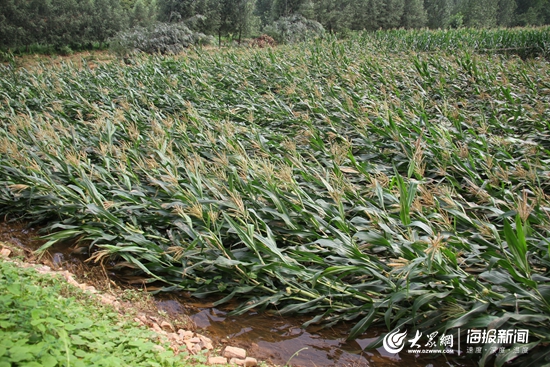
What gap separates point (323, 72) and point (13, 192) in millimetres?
6963

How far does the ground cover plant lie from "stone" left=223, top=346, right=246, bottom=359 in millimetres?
481

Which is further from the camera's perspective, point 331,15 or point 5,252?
point 331,15

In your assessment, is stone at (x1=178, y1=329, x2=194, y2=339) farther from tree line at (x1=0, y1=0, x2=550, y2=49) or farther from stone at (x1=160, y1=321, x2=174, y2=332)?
tree line at (x1=0, y1=0, x2=550, y2=49)

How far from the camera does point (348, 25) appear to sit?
26.1m

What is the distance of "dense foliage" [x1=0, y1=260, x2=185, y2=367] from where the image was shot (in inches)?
67.4

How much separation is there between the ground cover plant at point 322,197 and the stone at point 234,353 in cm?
48

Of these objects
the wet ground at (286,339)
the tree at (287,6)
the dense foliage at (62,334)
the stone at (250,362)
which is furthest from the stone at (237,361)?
the tree at (287,6)

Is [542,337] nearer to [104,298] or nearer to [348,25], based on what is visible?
[104,298]

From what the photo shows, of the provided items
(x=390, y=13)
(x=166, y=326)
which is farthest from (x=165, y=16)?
(x=166, y=326)

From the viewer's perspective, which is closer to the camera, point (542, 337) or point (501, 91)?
point (542, 337)

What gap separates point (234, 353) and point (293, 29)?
19.4m

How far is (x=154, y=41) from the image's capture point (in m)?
14.3

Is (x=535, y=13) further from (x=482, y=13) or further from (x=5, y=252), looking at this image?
(x=5, y=252)

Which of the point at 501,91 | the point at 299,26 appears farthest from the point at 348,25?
the point at 501,91
